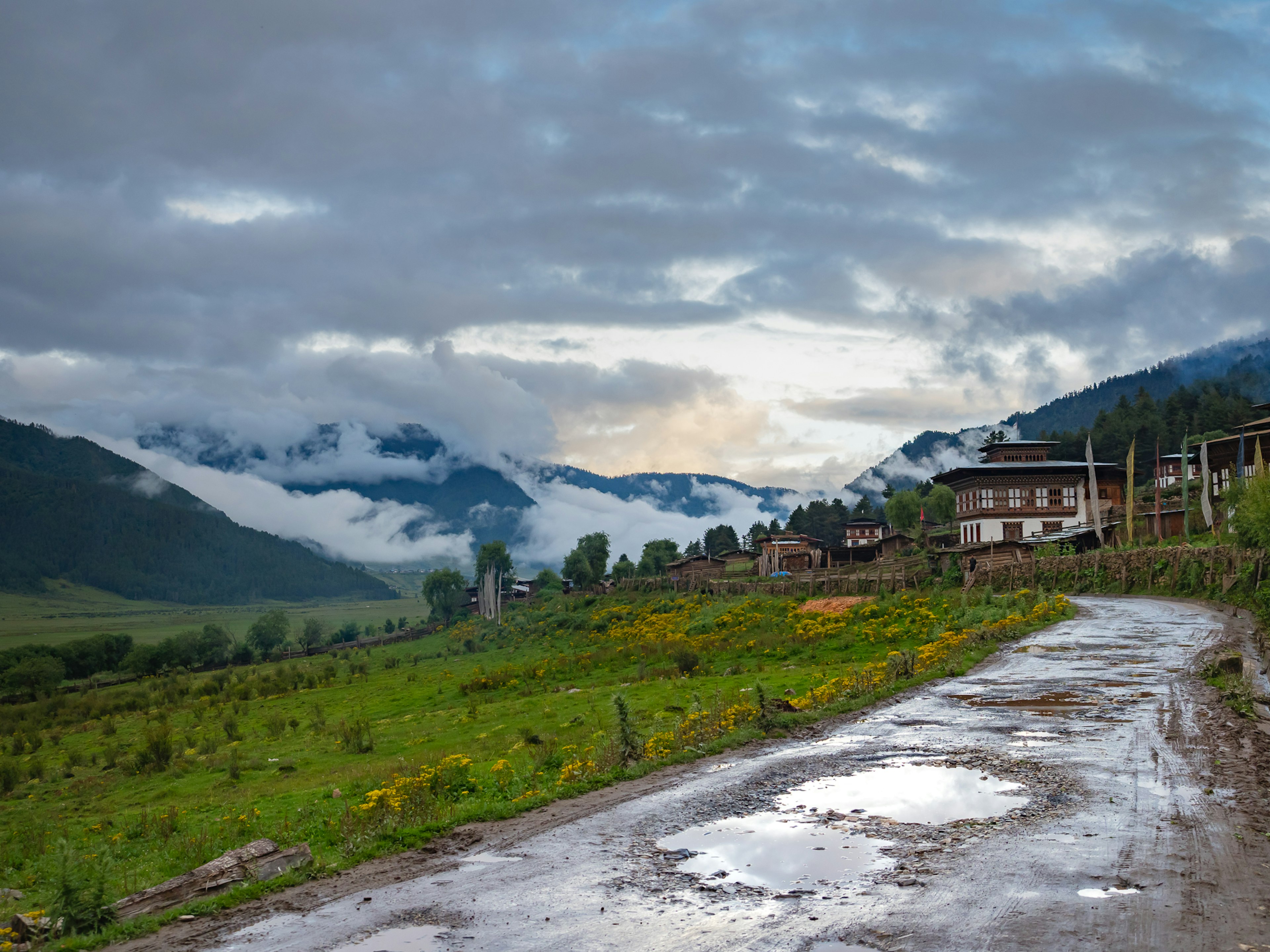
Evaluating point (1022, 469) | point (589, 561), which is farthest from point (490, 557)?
point (1022, 469)

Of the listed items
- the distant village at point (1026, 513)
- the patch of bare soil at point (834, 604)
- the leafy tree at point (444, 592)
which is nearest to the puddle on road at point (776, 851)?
the patch of bare soil at point (834, 604)

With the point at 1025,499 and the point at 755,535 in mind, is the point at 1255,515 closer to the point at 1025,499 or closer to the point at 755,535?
the point at 1025,499

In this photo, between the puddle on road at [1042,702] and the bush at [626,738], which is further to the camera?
the puddle on road at [1042,702]

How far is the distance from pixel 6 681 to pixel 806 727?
95.3m

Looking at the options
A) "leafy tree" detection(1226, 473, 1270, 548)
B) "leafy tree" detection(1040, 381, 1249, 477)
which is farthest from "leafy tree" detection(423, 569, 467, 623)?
"leafy tree" detection(1226, 473, 1270, 548)

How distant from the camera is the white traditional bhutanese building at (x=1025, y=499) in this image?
3703 inches

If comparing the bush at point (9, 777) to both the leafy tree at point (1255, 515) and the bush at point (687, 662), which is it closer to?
the bush at point (687, 662)

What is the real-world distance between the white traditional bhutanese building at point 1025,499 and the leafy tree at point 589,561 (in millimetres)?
74241

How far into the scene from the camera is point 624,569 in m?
156

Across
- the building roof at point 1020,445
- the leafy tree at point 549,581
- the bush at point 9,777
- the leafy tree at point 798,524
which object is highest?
the building roof at point 1020,445

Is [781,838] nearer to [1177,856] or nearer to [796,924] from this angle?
[796,924]

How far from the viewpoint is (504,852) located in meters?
11.8

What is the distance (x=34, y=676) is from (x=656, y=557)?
4281 inches

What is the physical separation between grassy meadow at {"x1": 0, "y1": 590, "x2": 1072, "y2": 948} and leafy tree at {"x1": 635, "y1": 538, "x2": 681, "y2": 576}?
87549 millimetres
